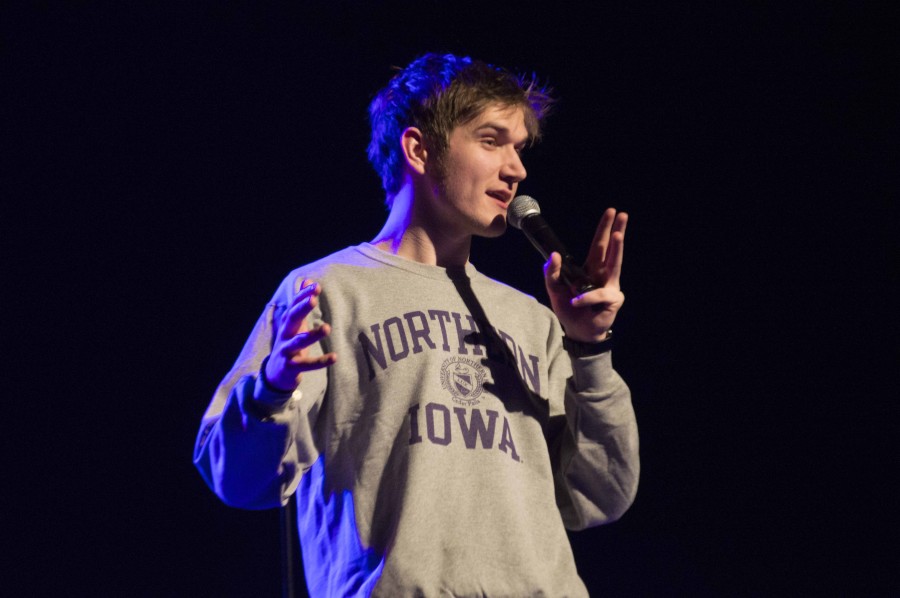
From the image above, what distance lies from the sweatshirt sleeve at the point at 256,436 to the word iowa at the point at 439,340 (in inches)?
4.1

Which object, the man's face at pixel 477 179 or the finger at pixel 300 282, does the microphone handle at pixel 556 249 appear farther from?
the finger at pixel 300 282

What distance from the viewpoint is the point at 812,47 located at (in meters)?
2.89

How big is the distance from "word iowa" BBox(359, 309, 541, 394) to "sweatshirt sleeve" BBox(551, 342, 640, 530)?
107mm

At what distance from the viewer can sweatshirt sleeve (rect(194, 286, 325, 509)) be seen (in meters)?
1.22

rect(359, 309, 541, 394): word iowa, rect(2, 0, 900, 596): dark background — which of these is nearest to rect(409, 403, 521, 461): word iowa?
rect(359, 309, 541, 394): word iowa

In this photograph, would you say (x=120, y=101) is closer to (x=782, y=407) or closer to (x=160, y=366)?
(x=160, y=366)

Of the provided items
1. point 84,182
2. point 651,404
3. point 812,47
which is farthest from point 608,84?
point 84,182

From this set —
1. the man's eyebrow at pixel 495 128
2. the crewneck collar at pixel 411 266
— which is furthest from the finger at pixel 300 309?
the man's eyebrow at pixel 495 128

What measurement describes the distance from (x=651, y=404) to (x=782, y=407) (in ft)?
1.39

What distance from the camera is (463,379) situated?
4.74 feet

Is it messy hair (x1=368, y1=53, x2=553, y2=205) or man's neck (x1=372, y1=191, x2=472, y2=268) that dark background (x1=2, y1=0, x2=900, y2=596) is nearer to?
messy hair (x1=368, y1=53, x2=553, y2=205)

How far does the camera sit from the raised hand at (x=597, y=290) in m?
1.37

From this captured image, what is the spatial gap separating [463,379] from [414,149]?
0.53 m

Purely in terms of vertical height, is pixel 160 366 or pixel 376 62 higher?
pixel 376 62
